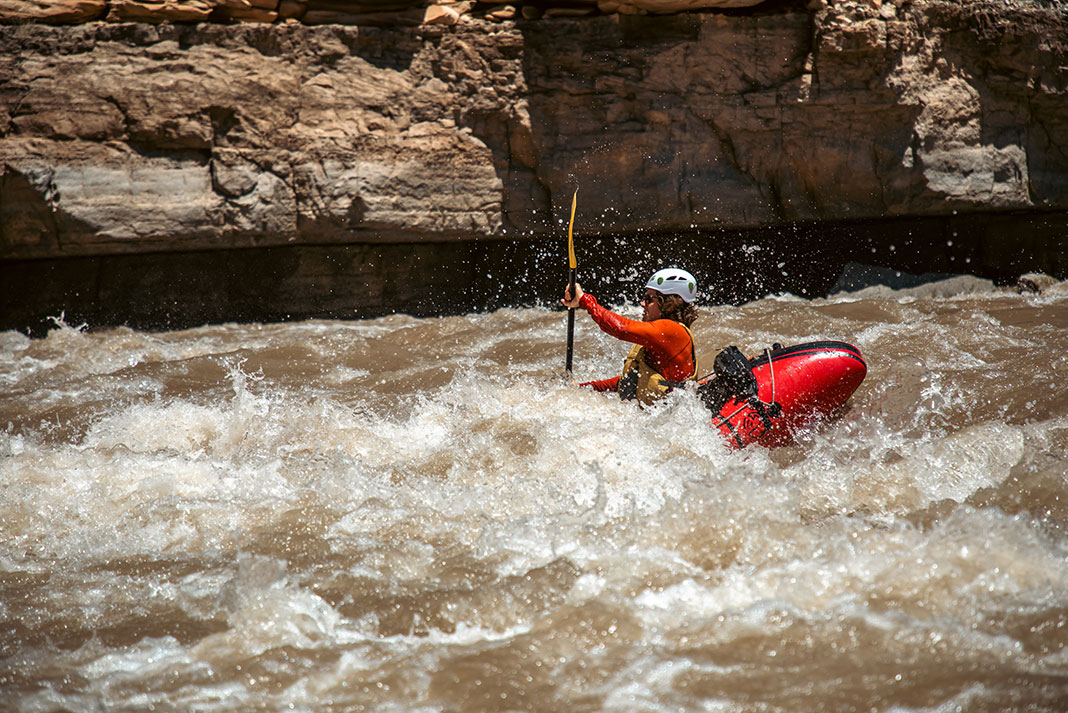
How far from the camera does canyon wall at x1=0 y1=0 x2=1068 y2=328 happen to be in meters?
5.75

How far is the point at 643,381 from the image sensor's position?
12.8ft

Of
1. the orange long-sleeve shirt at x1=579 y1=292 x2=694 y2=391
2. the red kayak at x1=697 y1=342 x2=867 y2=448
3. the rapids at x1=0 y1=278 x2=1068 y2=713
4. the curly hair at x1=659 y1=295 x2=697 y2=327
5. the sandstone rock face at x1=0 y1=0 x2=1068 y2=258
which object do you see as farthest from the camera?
the sandstone rock face at x1=0 y1=0 x2=1068 y2=258

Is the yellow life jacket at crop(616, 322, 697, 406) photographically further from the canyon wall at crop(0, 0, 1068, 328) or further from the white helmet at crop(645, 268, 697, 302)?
the canyon wall at crop(0, 0, 1068, 328)

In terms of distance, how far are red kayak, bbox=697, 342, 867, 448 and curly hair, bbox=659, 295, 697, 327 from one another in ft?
1.06

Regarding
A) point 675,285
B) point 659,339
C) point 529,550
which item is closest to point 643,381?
point 659,339

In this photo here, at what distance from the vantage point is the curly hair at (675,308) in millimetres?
3893

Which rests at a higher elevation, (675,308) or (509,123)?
(509,123)

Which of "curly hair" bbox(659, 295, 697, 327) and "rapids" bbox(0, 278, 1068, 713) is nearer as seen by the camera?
"rapids" bbox(0, 278, 1068, 713)

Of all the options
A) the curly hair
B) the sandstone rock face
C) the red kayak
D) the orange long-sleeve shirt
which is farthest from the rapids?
the sandstone rock face

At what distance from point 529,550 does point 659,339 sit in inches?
54.9

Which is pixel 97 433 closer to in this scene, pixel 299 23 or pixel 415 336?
pixel 415 336

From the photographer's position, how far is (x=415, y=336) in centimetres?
589

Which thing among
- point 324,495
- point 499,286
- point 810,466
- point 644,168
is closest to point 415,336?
point 499,286

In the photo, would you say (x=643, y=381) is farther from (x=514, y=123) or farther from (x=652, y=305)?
(x=514, y=123)
